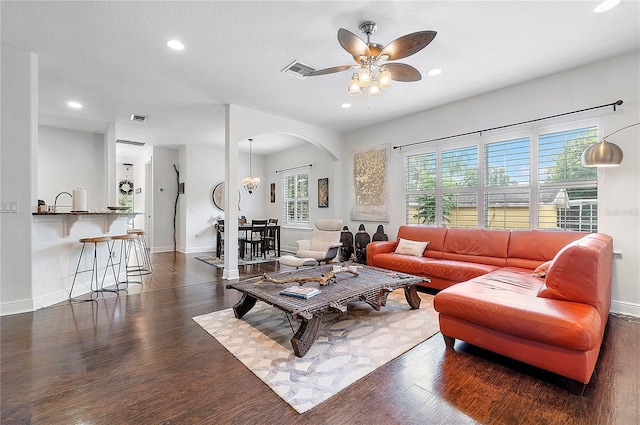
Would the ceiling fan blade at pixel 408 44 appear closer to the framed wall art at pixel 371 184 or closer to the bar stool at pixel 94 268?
the framed wall art at pixel 371 184

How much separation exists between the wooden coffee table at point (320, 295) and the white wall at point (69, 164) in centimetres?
502

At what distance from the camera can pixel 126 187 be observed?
33.0 feet

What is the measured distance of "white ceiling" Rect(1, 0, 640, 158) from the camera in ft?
8.23

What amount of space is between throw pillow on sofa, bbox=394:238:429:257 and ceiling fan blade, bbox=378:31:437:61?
2.81 m

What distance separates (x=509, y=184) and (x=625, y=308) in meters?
1.83

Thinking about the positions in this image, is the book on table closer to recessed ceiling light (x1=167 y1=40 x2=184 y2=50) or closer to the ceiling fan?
the ceiling fan

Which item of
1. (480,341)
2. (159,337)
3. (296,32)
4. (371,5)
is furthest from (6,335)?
(371,5)

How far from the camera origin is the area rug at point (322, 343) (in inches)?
73.8

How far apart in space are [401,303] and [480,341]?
1333 millimetres

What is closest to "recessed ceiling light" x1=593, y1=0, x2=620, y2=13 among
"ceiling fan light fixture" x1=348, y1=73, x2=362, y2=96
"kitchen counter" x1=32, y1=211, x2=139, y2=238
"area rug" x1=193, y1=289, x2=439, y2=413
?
"ceiling fan light fixture" x1=348, y1=73, x2=362, y2=96

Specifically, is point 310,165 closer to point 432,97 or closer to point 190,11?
point 432,97

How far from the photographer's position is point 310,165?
7387 millimetres

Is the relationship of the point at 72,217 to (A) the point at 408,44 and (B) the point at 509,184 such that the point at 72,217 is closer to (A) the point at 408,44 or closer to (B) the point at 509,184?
(A) the point at 408,44

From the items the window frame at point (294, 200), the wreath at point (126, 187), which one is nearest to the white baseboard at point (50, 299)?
the window frame at point (294, 200)
